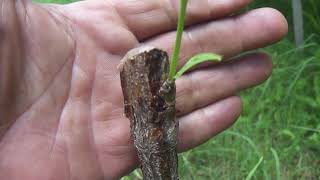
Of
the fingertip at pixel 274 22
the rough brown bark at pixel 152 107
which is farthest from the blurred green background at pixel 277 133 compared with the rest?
the rough brown bark at pixel 152 107

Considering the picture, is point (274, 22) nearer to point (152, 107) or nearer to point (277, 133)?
point (152, 107)

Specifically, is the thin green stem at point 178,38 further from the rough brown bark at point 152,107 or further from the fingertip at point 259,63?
the fingertip at point 259,63

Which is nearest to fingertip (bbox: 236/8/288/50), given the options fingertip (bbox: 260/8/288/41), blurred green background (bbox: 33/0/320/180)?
fingertip (bbox: 260/8/288/41)

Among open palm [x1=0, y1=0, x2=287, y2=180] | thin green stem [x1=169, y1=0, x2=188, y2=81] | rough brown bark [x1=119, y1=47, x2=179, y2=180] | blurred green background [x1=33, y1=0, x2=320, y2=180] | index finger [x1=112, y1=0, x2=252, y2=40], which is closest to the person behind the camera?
thin green stem [x1=169, y1=0, x2=188, y2=81]

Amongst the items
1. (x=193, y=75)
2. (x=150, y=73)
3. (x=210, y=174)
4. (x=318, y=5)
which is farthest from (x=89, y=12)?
(x=318, y=5)

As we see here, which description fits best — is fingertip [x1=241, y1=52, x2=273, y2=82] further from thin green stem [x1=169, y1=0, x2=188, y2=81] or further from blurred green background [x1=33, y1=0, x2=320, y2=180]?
thin green stem [x1=169, y1=0, x2=188, y2=81]

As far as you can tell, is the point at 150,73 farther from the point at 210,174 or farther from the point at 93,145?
the point at 210,174
